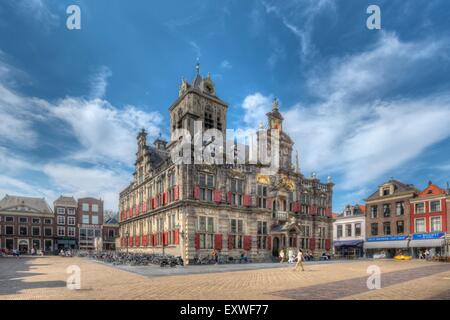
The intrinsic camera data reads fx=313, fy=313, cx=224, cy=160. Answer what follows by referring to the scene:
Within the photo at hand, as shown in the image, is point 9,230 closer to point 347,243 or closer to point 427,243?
point 347,243

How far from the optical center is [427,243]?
147 ft

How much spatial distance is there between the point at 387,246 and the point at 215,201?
34.3 metres

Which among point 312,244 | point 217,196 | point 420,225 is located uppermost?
point 217,196

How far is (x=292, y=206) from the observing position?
127ft

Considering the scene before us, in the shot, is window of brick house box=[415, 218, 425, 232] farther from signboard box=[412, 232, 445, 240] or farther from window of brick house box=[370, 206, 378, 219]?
window of brick house box=[370, 206, 378, 219]

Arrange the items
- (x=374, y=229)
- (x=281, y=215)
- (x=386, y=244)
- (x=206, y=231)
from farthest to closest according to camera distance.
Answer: (x=374, y=229), (x=386, y=244), (x=281, y=215), (x=206, y=231)

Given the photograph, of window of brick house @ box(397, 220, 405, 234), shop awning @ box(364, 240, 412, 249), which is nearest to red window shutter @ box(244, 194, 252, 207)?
shop awning @ box(364, 240, 412, 249)

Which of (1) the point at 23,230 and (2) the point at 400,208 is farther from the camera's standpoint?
(1) the point at 23,230

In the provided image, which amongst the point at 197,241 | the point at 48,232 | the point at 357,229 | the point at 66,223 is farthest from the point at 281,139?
the point at 48,232

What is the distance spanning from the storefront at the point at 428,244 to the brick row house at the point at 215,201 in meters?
14.5

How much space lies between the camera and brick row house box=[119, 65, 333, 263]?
29828mm

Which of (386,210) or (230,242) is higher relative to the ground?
(386,210)

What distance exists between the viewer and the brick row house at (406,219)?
4472cm
